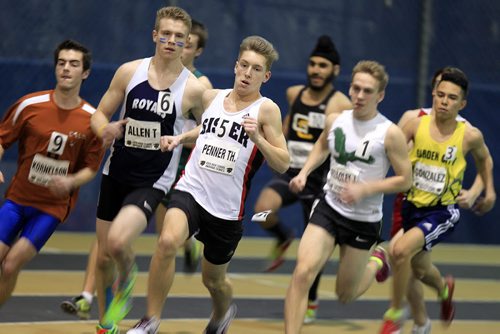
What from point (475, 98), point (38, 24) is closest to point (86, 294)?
point (38, 24)

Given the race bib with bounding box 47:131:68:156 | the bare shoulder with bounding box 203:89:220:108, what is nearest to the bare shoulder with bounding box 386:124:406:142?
the bare shoulder with bounding box 203:89:220:108

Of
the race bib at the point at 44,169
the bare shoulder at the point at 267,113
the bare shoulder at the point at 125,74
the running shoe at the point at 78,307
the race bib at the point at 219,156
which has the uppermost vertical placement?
the bare shoulder at the point at 125,74

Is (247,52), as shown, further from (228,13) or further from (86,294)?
(228,13)

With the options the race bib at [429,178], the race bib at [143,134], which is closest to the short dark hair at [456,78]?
the race bib at [429,178]

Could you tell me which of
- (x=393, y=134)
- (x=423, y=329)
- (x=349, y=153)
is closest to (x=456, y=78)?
(x=393, y=134)

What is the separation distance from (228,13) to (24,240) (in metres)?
9.04

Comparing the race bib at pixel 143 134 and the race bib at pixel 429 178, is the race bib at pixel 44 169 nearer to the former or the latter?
the race bib at pixel 143 134

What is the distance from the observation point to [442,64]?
18.4m

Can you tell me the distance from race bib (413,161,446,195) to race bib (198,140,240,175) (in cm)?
221

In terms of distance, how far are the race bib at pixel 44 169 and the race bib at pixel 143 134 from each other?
53 centimetres

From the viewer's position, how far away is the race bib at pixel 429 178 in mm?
9820

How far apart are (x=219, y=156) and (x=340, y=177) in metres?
1.06

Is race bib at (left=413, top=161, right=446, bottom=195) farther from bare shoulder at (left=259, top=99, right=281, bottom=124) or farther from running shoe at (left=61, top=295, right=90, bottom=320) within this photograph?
running shoe at (left=61, top=295, right=90, bottom=320)

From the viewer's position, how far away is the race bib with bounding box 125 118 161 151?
8484 mm
